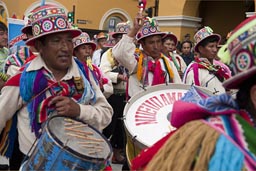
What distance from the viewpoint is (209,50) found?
18.3 feet

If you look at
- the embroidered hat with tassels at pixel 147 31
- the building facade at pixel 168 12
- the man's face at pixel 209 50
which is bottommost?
the man's face at pixel 209 50

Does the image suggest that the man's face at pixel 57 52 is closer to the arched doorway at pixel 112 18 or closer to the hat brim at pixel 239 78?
the hat brim at pixel 239 78

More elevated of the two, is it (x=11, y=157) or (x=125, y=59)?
(x=125, y=59)

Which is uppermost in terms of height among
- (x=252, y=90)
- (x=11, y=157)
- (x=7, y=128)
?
(x=252, y=90)

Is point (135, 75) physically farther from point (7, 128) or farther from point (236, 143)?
point (236, 143)

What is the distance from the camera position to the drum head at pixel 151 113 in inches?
132

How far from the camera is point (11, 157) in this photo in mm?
3281

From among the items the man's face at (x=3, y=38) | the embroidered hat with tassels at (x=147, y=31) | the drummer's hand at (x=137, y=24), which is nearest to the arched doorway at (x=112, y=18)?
the man's face at (x=3, y=38)

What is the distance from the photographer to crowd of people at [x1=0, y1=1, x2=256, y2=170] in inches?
61.9

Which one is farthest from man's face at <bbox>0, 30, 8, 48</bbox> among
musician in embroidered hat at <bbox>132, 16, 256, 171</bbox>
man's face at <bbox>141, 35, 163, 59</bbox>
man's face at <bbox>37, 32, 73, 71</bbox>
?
musician in embroidered hat at <bbox>132, 16, 256, 171</bbox>

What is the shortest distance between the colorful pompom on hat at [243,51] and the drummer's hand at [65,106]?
5.07ft

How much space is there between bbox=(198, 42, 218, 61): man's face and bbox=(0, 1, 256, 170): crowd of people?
0.01 metres

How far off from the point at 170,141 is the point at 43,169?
1.15 m

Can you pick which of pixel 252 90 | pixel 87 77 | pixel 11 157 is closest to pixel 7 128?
pixel 11 157
